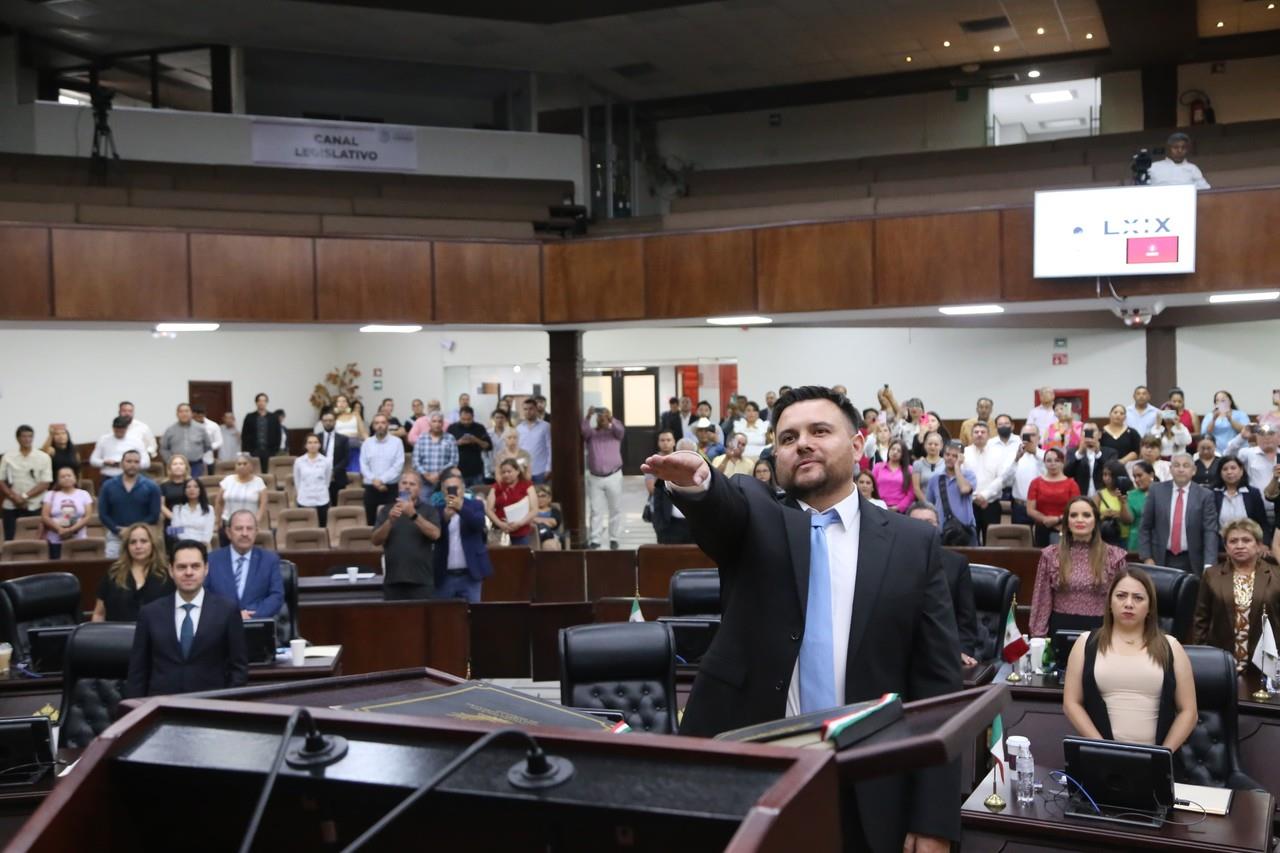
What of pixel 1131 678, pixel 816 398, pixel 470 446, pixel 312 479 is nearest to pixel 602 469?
pixel 470 446

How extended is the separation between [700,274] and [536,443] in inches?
111

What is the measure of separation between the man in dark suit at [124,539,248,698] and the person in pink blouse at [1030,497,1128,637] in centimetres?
441

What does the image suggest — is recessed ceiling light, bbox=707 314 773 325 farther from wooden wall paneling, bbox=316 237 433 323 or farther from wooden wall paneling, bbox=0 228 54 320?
wooden wall paneling, bbox=0 228 54 320

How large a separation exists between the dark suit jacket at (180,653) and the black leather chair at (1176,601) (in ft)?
15.2

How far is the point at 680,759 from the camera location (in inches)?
47.5

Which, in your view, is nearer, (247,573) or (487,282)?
(247,573)

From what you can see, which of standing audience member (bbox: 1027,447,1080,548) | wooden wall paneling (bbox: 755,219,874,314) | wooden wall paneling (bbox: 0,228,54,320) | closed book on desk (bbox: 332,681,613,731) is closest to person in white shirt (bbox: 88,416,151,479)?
wooden wall paneling (bbox: 0,228,54,320)

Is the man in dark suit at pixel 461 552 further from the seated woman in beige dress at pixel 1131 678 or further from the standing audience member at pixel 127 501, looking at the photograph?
the seated woman in beige dress at pixel 1131 678

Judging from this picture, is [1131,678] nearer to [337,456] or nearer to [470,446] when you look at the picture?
[470,446]

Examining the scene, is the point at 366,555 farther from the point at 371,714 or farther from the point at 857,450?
the point at 371,714

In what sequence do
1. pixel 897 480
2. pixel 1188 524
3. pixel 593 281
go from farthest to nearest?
pixel 593 281
pixel 897 480
pixel 1188 524

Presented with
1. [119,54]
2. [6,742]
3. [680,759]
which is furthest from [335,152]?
[680,759]

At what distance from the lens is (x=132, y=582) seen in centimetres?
703

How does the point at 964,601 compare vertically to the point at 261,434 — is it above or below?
below
